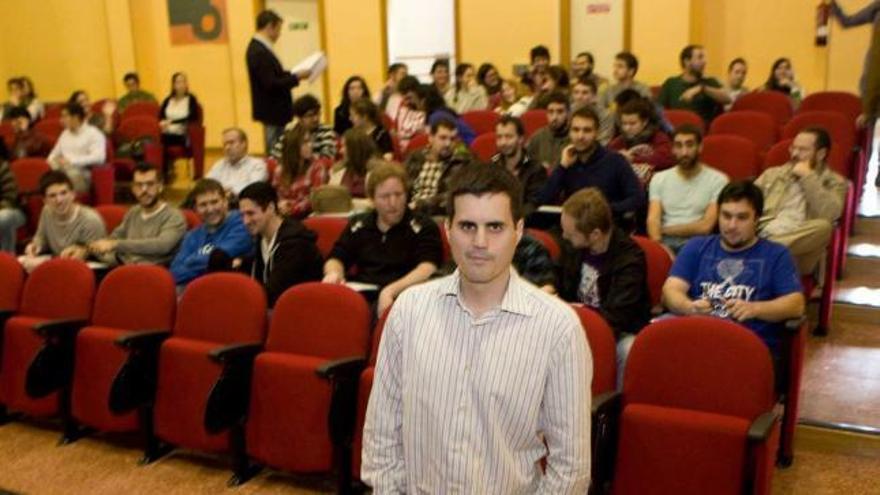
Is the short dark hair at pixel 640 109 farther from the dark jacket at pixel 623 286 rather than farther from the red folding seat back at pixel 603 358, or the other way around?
the red folding seat back at pixel 603 358

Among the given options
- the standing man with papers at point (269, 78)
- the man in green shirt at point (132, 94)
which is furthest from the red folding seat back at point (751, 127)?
the man in green shirt at point (132, 94)

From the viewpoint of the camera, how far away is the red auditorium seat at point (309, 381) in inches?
116

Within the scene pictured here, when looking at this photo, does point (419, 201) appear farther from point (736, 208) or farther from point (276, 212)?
point (736, 208)

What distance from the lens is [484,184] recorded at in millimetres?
1481

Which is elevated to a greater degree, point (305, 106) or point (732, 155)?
point (305, 106)

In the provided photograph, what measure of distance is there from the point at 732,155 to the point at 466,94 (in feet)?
10.1

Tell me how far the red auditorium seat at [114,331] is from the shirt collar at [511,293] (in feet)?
7.26

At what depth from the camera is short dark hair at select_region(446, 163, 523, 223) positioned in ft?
4.87

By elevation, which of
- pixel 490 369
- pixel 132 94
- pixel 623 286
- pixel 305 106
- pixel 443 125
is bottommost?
pixel 623 286

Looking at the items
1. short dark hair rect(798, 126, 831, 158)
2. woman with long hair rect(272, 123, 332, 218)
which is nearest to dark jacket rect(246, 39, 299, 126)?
woman with long hair rect(272, 123, 332, 218)

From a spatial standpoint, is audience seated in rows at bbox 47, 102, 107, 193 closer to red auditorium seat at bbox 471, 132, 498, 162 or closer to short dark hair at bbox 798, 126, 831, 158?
red auditorium seat at bbox 471, 132, 498, 162

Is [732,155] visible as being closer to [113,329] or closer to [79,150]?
[113,329]

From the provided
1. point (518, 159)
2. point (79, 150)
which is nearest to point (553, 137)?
point (518, 159)

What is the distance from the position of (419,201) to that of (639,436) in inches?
101
